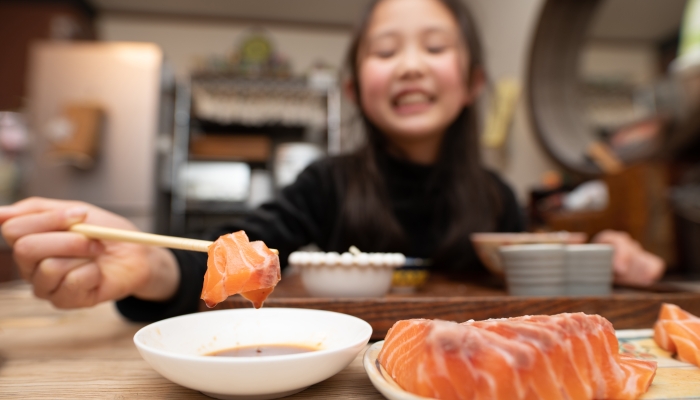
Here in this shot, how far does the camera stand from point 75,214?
0.72m

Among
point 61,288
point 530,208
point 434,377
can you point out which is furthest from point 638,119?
point 61,288

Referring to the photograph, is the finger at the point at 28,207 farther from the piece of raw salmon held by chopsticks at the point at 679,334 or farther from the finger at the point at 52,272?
the piece of raw salmon held by chopsticks at the point at 679,334

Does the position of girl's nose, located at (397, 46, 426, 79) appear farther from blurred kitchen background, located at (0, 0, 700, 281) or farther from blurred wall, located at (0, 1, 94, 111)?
blurred wall, located at (0, 1, 94, 111)

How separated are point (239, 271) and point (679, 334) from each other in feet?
1.87

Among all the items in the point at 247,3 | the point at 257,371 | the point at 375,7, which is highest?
the point at 247,3

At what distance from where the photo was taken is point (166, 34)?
14.8ft

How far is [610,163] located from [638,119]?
0.75ft

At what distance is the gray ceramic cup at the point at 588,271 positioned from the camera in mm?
802

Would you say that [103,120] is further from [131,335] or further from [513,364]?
[513,364]

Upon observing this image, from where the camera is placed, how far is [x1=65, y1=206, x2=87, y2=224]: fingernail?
0.72m

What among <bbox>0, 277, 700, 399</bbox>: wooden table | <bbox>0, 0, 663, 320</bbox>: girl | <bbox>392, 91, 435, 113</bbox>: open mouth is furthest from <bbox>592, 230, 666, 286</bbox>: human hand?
<bbox>392, 91, 435, 113</bbox>: open mouth

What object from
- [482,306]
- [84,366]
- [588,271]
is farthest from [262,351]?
[588,271]

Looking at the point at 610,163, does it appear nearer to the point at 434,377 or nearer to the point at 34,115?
the point at 434,377

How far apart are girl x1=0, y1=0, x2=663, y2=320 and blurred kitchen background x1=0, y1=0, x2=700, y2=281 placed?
0.30 metres
